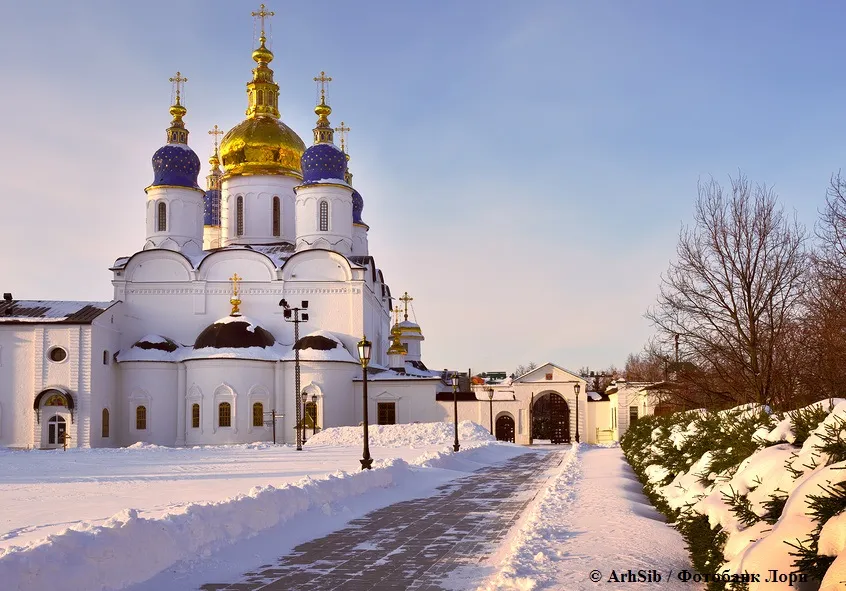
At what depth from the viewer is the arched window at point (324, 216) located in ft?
160

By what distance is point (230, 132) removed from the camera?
51.5 metres

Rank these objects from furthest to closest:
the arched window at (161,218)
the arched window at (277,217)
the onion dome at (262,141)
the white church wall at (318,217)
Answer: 1. the arched window at (277,217)
2. the onion dome at (262,141)
3. the arched window at (161,218)
4. the white church wall at (318,217)

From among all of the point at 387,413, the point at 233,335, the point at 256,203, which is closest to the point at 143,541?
the point at 233,335

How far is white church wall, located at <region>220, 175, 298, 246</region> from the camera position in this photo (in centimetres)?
5044

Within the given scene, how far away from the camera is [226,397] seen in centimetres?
4300

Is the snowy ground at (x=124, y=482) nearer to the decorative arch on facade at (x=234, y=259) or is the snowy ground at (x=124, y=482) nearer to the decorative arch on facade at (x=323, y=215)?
the decorative arch on facade at (x=234, y=259)

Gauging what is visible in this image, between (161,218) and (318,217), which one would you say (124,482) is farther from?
(161,218)

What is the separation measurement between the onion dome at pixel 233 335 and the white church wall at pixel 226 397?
1035mm

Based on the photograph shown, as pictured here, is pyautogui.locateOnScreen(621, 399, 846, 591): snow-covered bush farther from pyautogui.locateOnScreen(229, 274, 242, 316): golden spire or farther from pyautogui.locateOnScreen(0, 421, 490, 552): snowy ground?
pyautogui.locateOnScreen(229, 274, 242, 316): golden spire

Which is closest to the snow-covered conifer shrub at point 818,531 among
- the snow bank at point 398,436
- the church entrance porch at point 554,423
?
the snow bank at point 398,436

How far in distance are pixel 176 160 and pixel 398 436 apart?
782 inches

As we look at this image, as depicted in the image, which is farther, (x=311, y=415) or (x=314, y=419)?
(x=311, y=415)

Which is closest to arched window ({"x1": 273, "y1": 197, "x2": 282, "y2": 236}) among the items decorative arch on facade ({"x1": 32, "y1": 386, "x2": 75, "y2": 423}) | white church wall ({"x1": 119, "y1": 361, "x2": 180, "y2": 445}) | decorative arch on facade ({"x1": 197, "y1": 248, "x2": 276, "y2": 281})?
decorative arch on facade ({"x1": 197, "y1": 248, "x2": 276, "y2": 281})

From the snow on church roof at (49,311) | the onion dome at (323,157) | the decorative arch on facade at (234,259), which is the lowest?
the snow on church roof at (49,311)
